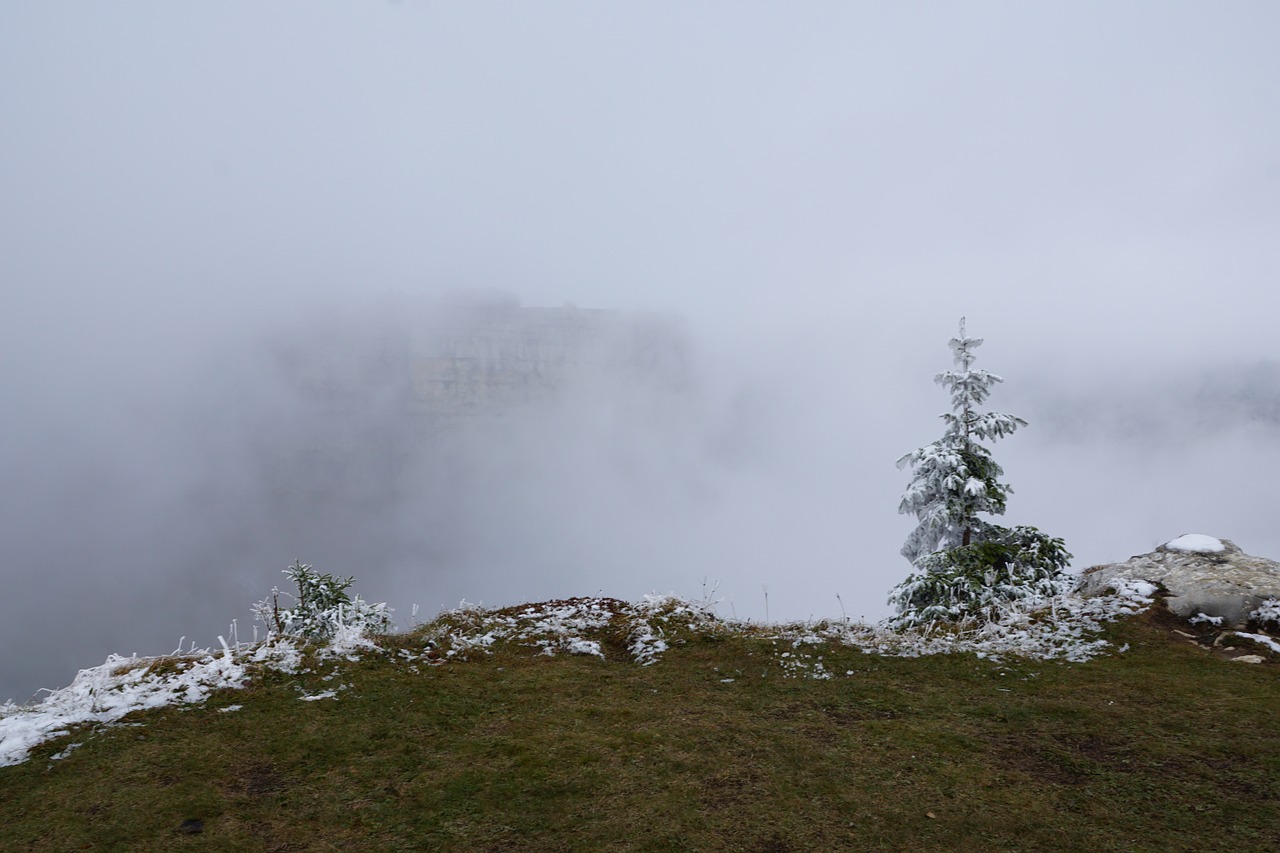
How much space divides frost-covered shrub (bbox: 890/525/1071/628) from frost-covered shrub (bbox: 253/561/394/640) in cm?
831

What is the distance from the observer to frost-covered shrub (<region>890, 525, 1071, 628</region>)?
10867 mm

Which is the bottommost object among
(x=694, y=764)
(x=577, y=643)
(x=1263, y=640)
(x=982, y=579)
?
(x=982, y=579)

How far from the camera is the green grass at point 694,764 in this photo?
192 inches

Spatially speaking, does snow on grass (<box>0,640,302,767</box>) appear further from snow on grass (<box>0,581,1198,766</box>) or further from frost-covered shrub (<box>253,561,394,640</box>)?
frost-covered shrub (<box>253,561,394,640</box>)

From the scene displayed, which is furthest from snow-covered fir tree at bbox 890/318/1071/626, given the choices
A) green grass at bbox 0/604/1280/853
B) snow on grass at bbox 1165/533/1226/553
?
green grass at bbox 0/604/1280/853

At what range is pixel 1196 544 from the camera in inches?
431

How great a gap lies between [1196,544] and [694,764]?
9707mm

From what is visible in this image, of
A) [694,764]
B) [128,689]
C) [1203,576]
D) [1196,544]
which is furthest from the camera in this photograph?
[1196,544]

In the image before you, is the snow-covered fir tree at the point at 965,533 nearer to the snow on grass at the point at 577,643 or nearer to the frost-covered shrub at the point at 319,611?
the snow on grass at the point at 577,643

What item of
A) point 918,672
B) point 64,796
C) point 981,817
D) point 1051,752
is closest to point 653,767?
point 981,817

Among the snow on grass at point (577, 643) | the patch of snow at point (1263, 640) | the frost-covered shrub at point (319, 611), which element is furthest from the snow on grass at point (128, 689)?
the patch of snow at point (1263, 640)

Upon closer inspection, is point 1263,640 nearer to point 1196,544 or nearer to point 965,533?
point 1196,544

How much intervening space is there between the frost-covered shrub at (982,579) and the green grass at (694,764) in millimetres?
2675

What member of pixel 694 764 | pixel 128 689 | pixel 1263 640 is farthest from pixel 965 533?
pixel 128 689
